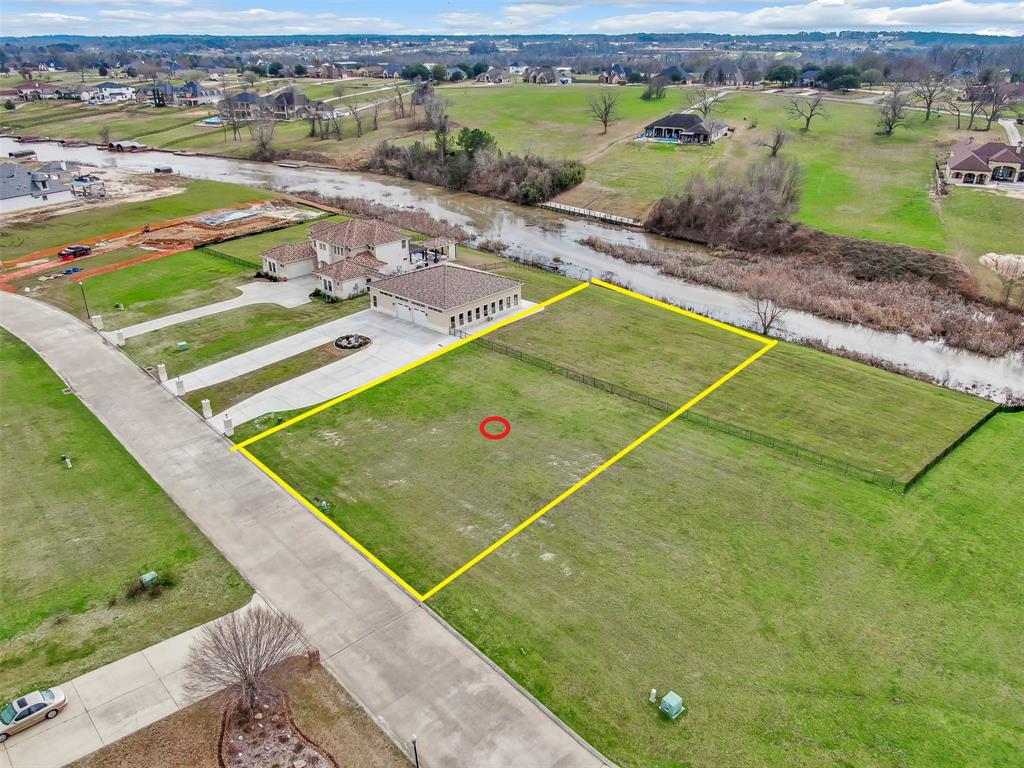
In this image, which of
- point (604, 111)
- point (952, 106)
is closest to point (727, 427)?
point (604, 111)

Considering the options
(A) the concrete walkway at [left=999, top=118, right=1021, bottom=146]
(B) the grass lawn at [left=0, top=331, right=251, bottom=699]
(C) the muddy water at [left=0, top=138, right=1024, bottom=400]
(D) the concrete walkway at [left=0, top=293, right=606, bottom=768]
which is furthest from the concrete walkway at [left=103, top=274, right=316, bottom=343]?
(A) the concrete walkway at [left=999, top=118, right=1021, bottom=146]

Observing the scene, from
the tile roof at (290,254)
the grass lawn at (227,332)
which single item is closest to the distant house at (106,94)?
the tile roof at (290,254)

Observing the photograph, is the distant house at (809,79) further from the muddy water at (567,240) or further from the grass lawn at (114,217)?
the grass lawn at (114,217)

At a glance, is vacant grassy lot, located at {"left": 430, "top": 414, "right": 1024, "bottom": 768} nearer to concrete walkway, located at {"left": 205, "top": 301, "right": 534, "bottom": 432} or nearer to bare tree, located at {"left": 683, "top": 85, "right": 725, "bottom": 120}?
concrete walkway, located at {"left": 205, "top": 301, "right": 534, "bottom": 432}

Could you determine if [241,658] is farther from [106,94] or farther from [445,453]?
[106,94]

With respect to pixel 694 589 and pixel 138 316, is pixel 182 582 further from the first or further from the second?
pixel 138 316

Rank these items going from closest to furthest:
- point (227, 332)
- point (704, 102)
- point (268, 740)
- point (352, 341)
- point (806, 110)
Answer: point (268, 740)
point (352, 341)
point (227, 332)
point (704, 102)
point (806, 110)
